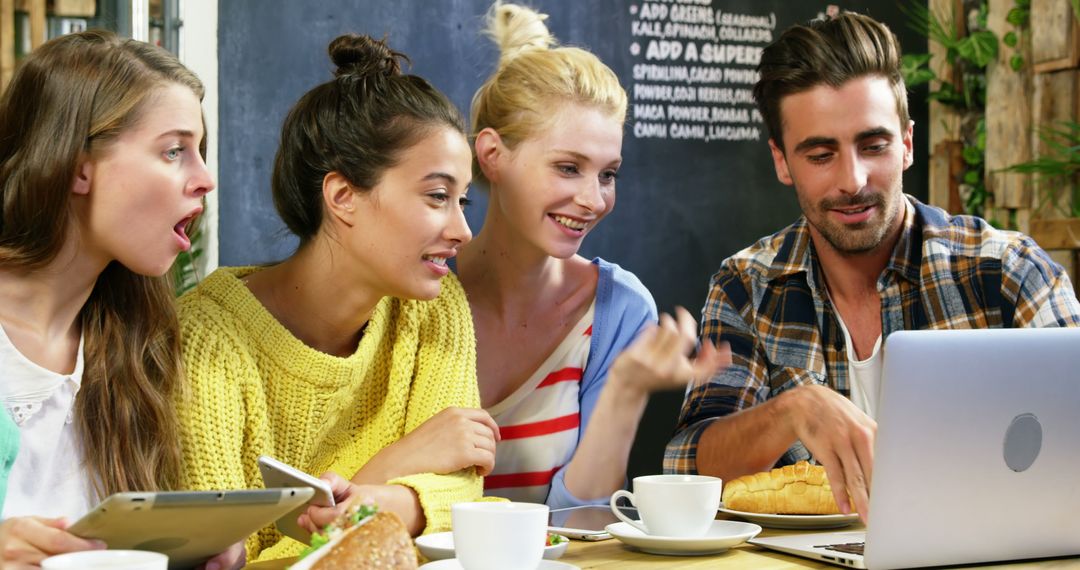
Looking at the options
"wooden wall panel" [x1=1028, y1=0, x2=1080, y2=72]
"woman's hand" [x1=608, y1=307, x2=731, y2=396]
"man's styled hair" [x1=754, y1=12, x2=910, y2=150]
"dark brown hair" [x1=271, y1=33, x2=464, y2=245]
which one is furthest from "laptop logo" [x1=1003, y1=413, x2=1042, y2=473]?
"wooden wall panel" [x1=1028, y1=0, x2=1080, y2=72]

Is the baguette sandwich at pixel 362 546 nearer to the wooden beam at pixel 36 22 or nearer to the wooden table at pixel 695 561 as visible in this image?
the wooden table at pixel 695 561

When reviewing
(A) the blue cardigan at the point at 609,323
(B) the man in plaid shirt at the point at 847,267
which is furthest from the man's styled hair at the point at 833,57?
(A) the blue cardigan at the point at 609,323

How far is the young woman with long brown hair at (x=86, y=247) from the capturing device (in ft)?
5.74

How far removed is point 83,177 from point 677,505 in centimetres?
101

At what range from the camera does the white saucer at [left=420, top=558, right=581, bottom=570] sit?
1398mm

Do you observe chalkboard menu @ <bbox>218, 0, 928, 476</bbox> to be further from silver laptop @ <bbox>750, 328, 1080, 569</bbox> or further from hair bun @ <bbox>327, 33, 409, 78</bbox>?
silver laptop @ <bbox>750, 328, 1080, 569</bbox>

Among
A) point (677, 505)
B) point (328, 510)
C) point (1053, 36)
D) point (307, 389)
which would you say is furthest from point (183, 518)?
point (1053, 36)

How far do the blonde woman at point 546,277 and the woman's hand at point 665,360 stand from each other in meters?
0.15

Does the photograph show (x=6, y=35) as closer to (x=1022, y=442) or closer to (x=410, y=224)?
(x=410, y=224)

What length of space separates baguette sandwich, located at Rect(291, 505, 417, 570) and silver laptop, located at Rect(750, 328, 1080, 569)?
580 mm

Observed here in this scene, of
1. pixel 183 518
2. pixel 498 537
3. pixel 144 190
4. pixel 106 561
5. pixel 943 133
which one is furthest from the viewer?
pixel 943 133

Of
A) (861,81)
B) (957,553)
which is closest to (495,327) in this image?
(861,81)

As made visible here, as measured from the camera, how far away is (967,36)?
16.3 ft

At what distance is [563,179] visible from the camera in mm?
2510
